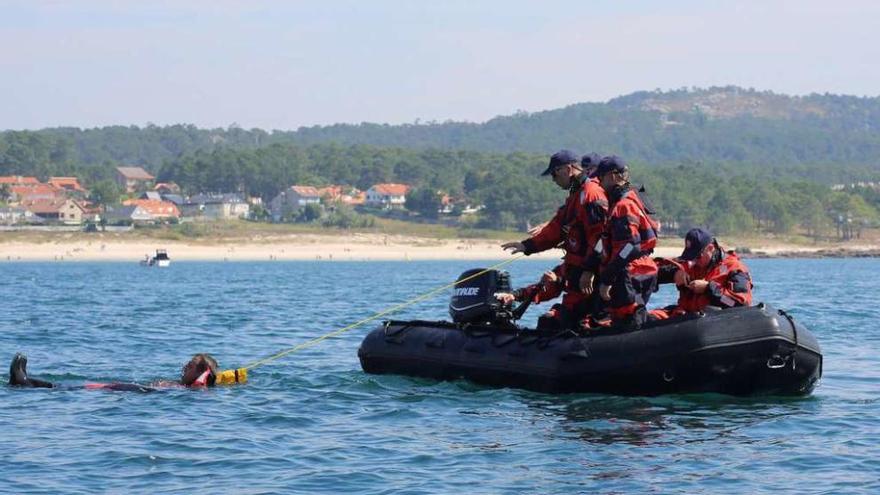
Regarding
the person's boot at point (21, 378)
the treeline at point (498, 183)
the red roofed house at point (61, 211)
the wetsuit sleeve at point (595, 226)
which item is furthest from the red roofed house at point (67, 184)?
the wetsuit sleeve at point (595, 226)

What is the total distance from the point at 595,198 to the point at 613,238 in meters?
0.45

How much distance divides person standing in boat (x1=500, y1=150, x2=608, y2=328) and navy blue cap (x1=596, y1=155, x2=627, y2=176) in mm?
163

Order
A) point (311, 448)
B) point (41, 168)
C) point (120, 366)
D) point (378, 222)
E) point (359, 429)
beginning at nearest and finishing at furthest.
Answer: point (311, 448) → point (359, 429) → point (120, 366) → point (378, 222) → point (41, 168)

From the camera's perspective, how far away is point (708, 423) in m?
13.0

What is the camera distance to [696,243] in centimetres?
1398

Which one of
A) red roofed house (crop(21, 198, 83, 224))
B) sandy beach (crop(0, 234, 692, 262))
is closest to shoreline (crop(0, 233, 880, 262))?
sandy beach (crop(0, 234, 692, 262))

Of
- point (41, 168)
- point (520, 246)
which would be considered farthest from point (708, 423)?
point (41, 168)

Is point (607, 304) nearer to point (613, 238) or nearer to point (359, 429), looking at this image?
point (613, 238)

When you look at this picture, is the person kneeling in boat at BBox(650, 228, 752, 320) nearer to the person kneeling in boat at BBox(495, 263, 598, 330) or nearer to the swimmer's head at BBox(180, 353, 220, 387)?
the person kneeling in boat at BBox(495, 263, 598, 330)

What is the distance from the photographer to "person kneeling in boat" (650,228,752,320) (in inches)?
550

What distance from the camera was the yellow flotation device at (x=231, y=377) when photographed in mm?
16047

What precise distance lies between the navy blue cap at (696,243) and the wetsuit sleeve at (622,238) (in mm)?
559

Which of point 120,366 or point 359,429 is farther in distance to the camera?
point 120,366

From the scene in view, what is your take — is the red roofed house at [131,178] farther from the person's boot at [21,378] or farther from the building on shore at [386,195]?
the person's boot at [21,378]
